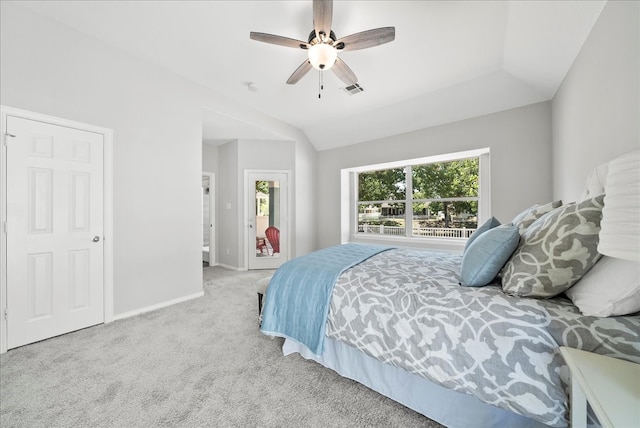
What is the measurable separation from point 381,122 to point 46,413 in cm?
456

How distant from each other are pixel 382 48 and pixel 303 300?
2.52 metres

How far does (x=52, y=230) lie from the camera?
2.20 meters

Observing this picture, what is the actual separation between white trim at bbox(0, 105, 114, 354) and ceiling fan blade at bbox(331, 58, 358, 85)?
→ 2.39 meters

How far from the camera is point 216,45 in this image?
2479mm

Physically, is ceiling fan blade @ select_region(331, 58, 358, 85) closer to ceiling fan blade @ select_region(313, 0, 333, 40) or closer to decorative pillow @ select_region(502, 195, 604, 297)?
ceiling fan blade @ select_region(313, 0, 333, 40)

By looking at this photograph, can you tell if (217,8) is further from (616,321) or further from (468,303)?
(616,321)

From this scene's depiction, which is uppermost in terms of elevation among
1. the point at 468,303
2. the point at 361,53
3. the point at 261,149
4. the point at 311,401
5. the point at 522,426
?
the point at 361,53

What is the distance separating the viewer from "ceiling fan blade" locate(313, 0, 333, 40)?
1684 millimetres

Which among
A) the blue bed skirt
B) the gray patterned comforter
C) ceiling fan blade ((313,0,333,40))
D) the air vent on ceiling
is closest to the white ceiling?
the air vent on ceiling

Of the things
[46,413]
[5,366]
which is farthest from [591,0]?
[5,366]

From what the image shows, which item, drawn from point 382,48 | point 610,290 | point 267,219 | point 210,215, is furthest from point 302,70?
point 210,215

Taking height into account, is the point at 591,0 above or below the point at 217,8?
below

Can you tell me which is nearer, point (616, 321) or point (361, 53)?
point (616, 321)

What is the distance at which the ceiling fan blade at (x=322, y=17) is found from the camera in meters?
1.68
